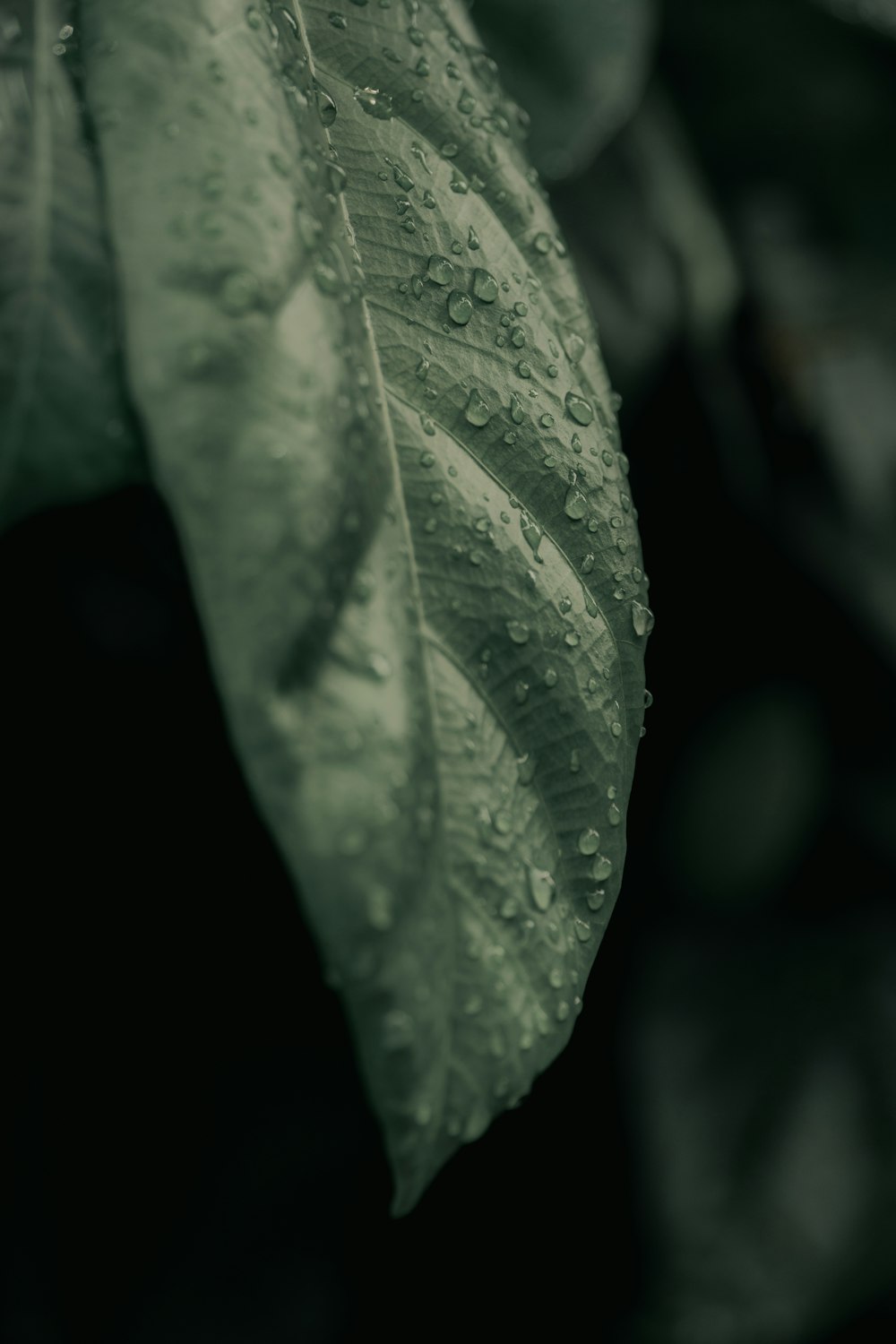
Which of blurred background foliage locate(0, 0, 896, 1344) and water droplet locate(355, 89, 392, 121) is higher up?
water droplet locate(355, 89, 392, 121)

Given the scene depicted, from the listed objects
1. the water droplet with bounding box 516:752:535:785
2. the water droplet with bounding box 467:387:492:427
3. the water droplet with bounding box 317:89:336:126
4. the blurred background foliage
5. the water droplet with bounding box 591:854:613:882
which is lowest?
the blurred background foliage

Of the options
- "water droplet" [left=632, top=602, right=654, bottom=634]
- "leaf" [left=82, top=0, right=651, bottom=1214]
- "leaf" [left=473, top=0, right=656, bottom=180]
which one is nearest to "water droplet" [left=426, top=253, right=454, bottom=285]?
"leaf" [left=82, top=0, right=651, bottom=1214]

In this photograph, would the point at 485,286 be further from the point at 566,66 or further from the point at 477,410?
the point at 566,66

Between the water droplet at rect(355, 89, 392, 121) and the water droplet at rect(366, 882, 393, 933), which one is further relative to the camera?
the water droplet at rect(355, 89, 392, 121)

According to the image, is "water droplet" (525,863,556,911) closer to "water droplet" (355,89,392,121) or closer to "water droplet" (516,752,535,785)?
"water droplet" (516,752,535,785)

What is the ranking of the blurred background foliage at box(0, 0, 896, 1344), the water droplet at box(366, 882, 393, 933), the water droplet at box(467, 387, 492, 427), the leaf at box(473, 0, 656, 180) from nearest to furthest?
the water droplet at box(366, 882, 393, 933), the water droplet at box(467, 387, 492, 427), the leaf at box(473, 0, 656, 180), the blurred background foliage at box(0, 0, 896, 1344)

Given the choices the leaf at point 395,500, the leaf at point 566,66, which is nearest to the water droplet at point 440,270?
the leaf at point 395,500

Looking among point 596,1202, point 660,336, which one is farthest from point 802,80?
point 596,1202
